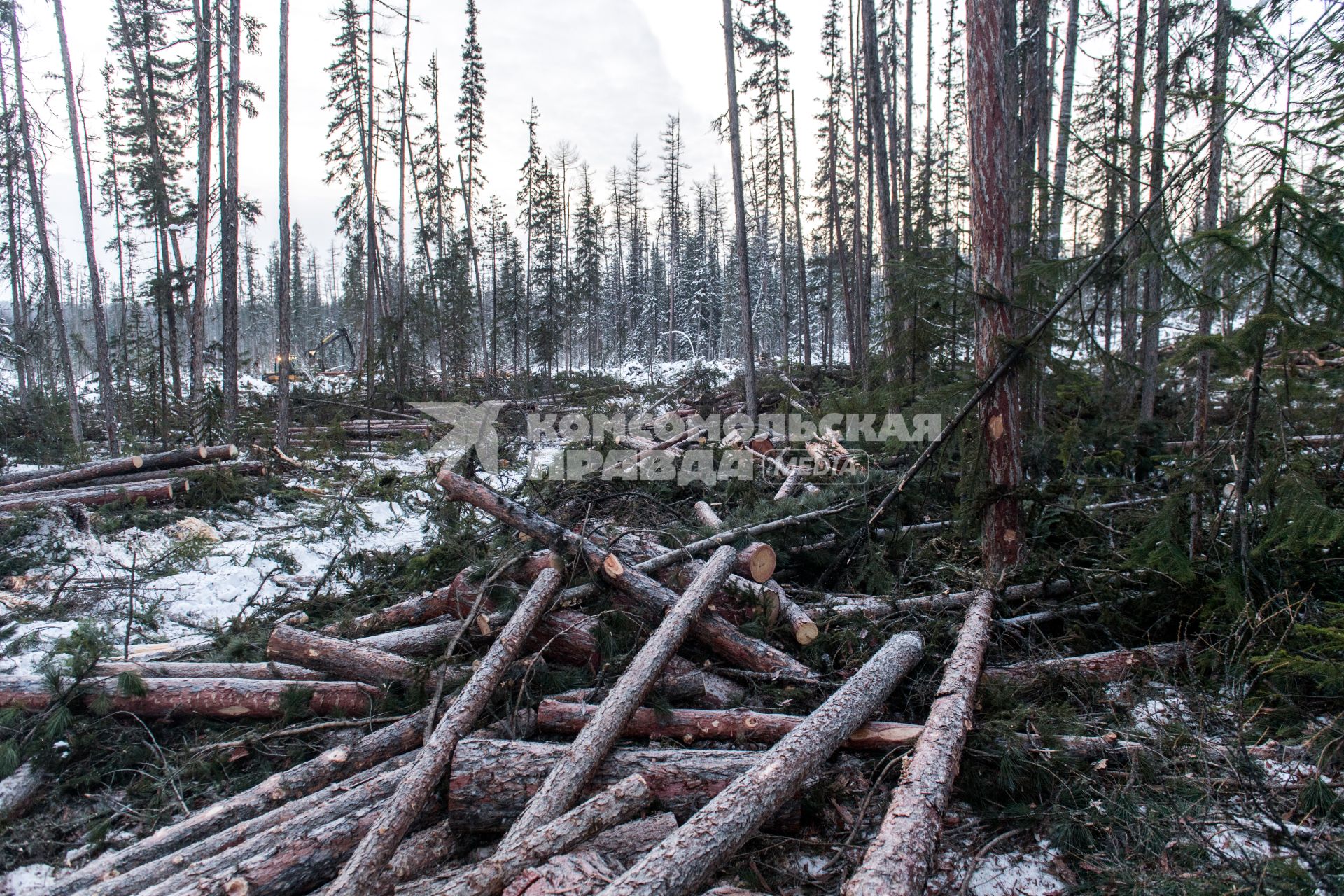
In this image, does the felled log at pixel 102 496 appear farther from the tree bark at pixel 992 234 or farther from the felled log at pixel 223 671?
the tree bark at pixel 992 234

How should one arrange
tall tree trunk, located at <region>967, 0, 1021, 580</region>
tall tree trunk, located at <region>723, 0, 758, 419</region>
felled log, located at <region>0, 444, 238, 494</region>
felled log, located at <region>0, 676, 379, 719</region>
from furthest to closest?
1. tall tree trunk, located at <region>723, 0, 758, 419</region>
2. felled log, located at <region>0, 444, 238, 494</region>
3. tall tree trunk, located at <region>967, 0, 1021, 580</region>
4. felled log, located at <region>0, 676, 379, 719</region>

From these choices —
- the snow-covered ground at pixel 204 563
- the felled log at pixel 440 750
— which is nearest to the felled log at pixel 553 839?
the felled log at pixel 440 750

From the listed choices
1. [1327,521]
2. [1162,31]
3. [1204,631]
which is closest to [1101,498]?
[1204,631]

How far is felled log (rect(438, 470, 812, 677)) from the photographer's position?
4.17 m

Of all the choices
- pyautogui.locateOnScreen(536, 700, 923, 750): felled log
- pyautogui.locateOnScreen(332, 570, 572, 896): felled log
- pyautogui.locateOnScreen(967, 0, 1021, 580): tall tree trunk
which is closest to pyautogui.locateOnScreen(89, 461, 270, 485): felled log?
pyautogui.locateOnScreen(332, 570, 572, 896): felled log

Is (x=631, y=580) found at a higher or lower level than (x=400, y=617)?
higher

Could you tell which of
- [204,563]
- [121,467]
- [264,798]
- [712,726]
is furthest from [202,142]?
[712,726]

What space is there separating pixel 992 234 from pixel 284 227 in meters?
13.1

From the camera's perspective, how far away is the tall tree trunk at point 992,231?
181 inches

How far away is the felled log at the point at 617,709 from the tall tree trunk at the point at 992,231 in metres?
2.25

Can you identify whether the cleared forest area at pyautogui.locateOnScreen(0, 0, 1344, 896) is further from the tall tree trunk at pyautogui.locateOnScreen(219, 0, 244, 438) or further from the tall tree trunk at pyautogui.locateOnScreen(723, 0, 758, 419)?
the tall tree trunk at pyautogui.locateOnScreen(723, 0, 758, 419)

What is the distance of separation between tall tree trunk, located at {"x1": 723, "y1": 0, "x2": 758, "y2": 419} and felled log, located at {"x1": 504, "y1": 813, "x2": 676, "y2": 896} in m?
10.4

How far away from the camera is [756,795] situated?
2.69 meters

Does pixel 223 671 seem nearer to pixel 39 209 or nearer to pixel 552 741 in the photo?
pixel 552 741
